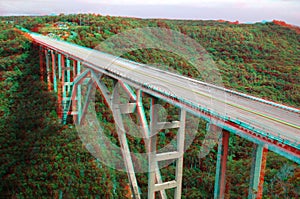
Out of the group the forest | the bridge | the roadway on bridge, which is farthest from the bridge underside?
the forest

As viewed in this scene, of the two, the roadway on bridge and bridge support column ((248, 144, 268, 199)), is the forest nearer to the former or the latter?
the roadway on bridge

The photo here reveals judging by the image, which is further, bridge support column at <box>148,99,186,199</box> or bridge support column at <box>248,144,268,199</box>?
bridge support column at <box>148,99,186,199</box>

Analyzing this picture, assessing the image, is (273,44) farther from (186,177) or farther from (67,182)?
(67,182)

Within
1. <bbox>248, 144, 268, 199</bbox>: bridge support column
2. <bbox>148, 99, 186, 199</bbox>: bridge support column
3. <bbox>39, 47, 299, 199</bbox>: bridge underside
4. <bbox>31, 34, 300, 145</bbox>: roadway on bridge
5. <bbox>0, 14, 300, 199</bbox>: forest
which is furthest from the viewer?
<bbox>0, 14, 300, 199</bbox>: forest

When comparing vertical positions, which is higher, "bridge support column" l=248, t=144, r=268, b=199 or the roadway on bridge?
the roadway on bridge

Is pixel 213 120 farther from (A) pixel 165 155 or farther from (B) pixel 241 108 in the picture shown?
(A) pixel 165 155

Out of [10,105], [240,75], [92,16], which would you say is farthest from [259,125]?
[92,16]

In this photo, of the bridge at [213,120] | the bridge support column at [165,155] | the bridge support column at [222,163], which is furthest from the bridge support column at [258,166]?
the bridge support column at [165,155]

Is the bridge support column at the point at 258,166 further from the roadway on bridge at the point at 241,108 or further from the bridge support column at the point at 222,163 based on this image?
the bridge support column at the point at 222,163
